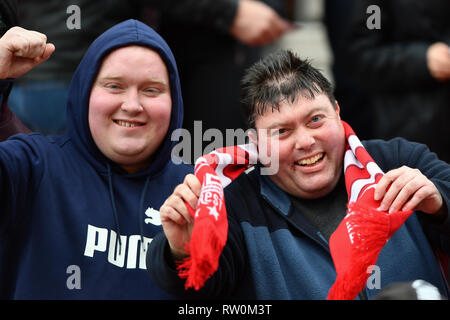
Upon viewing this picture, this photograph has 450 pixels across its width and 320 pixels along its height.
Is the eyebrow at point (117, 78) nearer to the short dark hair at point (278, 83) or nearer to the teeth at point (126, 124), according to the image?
the teeth at point (126, 124)

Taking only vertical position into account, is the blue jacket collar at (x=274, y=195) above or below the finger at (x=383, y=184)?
above

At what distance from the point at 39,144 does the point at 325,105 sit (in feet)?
3.05

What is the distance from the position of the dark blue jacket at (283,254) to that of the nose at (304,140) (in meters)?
0.19

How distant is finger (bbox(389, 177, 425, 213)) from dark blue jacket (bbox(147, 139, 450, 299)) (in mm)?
169

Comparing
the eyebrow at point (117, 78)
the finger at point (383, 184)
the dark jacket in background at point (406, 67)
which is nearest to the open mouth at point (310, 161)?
the finger at point (383, 184)

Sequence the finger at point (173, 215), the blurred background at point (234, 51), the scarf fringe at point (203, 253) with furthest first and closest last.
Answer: the blurred background at point (234, 51) → the finger at point (173, 215) → the scarf fringe at point (203, 253)

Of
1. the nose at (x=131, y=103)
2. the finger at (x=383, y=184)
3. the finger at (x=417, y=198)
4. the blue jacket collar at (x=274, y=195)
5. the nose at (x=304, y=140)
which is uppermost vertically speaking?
the nose at (x=131, y=103)

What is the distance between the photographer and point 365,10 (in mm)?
3426

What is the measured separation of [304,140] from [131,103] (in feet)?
1.84

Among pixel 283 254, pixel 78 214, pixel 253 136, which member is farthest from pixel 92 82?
pixel 283 254

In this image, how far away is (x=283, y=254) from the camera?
2.20 m

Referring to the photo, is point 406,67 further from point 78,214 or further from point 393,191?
point 78,214

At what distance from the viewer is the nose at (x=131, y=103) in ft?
7.47

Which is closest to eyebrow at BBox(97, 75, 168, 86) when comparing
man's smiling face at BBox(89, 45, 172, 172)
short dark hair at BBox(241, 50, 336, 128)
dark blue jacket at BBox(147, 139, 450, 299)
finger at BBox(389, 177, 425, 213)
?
man's smiling face at BBox(89, 45, 172, 172)
